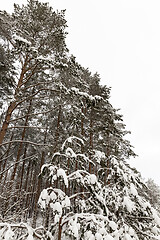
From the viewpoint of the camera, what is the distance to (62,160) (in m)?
4.53

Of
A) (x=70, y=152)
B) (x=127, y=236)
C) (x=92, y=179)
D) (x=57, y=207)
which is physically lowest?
(x=127, y=236)

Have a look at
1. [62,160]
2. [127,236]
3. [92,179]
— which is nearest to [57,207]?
[92,179]

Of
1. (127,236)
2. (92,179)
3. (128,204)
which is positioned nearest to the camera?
(127,236)

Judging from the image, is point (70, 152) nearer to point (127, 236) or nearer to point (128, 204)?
point (128, 204)

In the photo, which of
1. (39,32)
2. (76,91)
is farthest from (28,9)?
(76,91)

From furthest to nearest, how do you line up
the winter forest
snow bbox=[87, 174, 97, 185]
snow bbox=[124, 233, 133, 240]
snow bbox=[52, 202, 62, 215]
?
snow bbox=[87, 174, 97, 185], the winter forest, snow bbox=[124, 233, 133, 240], snow bbox=[52, 202, 62, 215]

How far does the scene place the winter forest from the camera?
3.36 m

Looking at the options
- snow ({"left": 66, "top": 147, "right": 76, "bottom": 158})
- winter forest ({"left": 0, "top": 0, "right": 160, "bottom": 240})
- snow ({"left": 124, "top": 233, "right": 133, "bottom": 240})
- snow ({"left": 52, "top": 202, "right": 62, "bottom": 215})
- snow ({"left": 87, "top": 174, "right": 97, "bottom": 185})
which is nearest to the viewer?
snow ({"left": 52, "top": 202, "right": 62, "bottom": 215})

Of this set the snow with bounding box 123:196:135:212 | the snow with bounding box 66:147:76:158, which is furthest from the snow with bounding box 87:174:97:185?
the snow with bounding box 123:196:135:212

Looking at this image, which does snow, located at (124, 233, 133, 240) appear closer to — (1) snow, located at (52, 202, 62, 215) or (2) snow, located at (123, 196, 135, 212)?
(2) snow, located at (123, 196, 135, 212)

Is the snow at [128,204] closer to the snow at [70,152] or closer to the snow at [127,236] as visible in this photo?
the snow at [127,236]

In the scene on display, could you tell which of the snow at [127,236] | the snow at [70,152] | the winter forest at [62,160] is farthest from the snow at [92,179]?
the snow at [127,236]

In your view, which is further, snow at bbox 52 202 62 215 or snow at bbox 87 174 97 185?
snow at bbox 87 174 97 185

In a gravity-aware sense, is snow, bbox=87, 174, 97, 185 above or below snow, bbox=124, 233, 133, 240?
above
